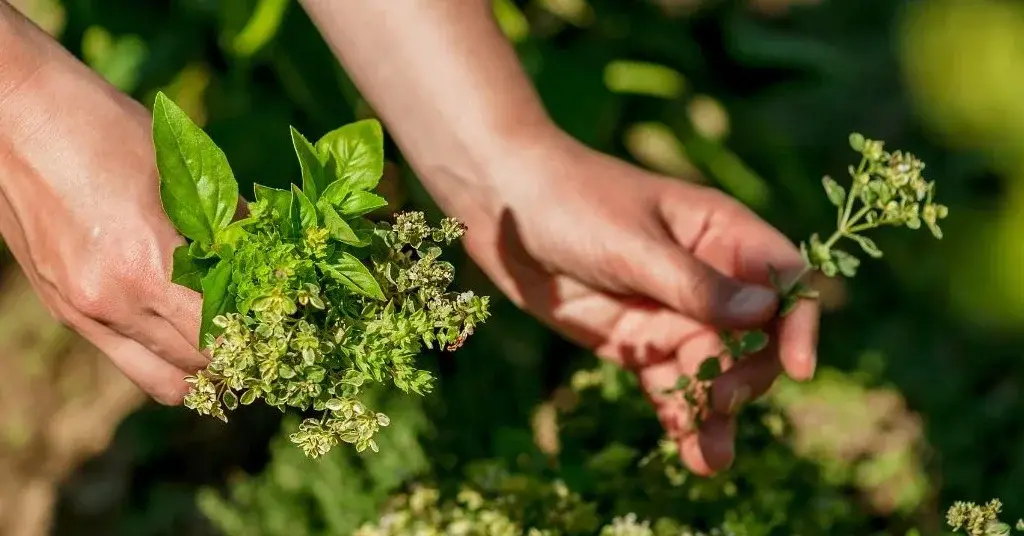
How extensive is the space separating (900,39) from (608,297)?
1.27m

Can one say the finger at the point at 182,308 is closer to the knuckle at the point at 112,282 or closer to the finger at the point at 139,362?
the knuckle at the point at 112,282

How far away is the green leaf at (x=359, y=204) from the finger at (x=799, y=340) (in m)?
0.65

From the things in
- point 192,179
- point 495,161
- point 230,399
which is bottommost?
point 495,161

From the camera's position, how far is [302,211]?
0.70 meters

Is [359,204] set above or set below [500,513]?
above

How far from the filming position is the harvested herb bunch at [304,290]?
0.66m

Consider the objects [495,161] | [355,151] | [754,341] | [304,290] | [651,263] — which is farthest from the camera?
[495,161]

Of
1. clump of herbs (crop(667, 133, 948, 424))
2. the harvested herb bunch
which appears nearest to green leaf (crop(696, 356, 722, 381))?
clump of herbs (crop(667, 133, 948, 424))

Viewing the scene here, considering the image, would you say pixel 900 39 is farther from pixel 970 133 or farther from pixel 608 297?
pixel 608 297

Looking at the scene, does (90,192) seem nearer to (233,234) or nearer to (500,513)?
(233,234)

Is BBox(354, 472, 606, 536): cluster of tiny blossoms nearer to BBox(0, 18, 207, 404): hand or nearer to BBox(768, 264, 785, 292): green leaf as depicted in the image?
BBox(768, 264, 785, 292): green leaf

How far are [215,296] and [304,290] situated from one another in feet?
0.24

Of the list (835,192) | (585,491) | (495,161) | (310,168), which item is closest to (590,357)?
(585,491)

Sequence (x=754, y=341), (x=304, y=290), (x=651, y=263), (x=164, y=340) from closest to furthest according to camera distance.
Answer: (x=304, y=290) → (x=164, y=340) → (x=754, y=341) → (x=651, y=263)
